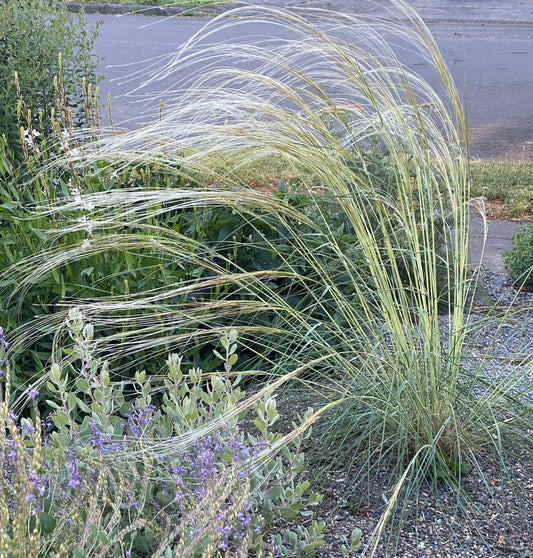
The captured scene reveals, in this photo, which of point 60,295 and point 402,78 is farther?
point 60,295

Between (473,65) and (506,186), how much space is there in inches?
212

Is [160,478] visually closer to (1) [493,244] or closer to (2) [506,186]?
(1) [493,244]

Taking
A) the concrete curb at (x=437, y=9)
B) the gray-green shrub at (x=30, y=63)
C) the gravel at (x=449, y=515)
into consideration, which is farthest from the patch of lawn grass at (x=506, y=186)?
the concrete curb at (x=437, y=9)

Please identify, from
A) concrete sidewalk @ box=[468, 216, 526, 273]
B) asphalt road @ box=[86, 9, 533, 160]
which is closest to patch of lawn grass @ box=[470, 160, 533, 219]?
concrete sidewalk @ box=[468, 216, 526, 273]

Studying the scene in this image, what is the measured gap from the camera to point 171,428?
210 cm

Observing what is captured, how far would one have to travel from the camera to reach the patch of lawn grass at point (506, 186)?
5.27 meters

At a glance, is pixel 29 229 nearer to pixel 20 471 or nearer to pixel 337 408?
pixel 337 408

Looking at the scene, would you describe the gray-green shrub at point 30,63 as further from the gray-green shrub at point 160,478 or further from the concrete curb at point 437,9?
the concrete curb at point 437,9

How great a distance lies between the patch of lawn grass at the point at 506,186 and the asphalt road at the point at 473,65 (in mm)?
689

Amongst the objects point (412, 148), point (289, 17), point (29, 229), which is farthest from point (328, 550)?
point (29, 229)

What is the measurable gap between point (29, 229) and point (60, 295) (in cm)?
33

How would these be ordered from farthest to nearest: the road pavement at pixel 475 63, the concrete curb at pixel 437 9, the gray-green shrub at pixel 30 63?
the concrete curb at pixel 437 9 < the road pavement at pixel 475 63 < the gray-green shrub at pixel 30 63

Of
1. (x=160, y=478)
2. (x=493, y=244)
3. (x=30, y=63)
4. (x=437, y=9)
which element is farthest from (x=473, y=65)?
(x=160, y=478)

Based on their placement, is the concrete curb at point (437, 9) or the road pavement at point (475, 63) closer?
the road pavement at point (475, 63)
